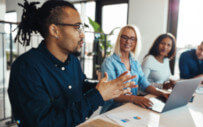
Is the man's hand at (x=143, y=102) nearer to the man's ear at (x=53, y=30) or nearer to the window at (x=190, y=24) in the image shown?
the man's ear at (x=53, y=30)

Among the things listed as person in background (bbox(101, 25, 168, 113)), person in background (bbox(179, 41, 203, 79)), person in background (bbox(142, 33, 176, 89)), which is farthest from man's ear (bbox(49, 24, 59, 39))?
person in background (bbox(179, 41, 203, 79))

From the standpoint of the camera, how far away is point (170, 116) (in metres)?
1.09

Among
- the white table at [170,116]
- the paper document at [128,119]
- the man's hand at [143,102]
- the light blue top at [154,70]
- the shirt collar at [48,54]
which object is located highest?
the shirt collar at [48,54]

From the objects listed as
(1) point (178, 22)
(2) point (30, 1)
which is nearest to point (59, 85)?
(2) point (30, 1)

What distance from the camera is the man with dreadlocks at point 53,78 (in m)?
0.80

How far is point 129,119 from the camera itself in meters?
0.99

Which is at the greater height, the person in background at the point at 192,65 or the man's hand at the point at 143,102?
the person in background at the point at 192,65

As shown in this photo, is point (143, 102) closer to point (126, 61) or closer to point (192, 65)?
point (126, 61)

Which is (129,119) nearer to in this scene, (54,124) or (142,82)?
(54,124)

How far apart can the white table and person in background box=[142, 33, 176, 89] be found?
938 mm

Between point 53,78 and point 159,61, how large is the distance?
1794 millimetres

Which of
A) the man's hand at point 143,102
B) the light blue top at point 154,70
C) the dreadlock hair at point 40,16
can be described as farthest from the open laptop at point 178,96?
the light blue top at point 154,70

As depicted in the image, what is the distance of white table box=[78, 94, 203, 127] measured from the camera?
3.20ft

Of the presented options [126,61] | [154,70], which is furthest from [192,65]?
[126,61]
